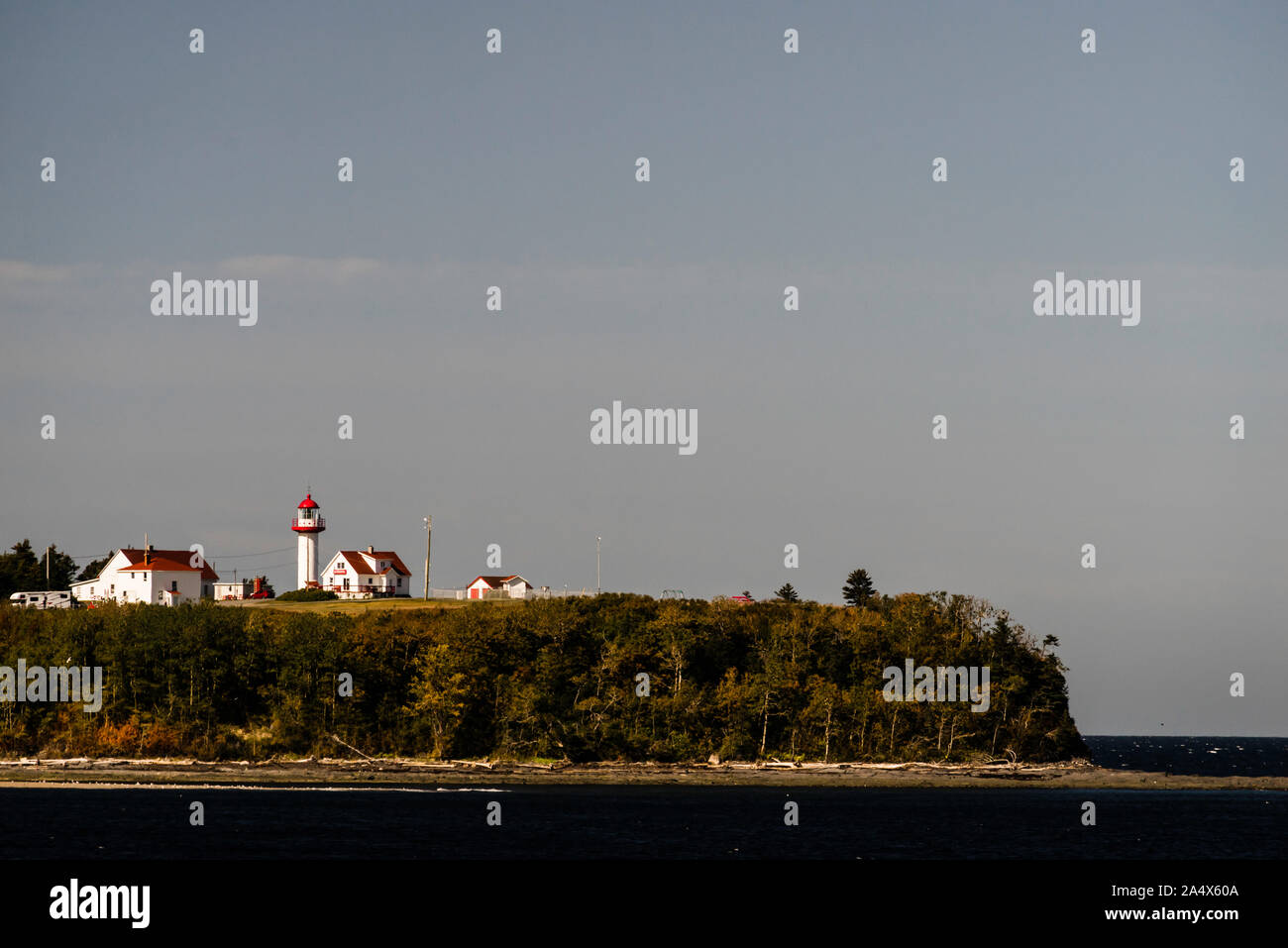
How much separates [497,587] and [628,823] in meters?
97.1

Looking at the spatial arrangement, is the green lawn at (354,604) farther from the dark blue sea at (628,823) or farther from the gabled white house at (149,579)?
the dark blue sea at (628,823)

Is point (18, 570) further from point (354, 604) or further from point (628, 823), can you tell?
point (628, 823)

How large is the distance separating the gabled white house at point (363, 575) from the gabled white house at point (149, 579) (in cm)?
1437

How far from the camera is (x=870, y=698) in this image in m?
120

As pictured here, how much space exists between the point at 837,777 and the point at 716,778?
9916 mm

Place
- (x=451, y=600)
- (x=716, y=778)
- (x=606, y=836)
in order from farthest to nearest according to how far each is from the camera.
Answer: (x=451, y=600) → (x=716, y=778) → (x=606, y=836)

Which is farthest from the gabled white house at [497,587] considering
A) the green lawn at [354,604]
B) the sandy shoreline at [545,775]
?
the sandy shoreline at [545,775]

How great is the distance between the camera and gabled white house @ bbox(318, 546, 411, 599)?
6575 inches

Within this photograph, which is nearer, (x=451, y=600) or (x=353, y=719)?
(x=353, y=719)

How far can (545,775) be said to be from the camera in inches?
4422

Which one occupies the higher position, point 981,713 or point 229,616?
point 229,616

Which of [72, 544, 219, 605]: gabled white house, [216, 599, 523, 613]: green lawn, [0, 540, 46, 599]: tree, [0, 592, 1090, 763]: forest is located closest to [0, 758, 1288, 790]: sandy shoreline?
[0, 592, 1090, 763]: forest
